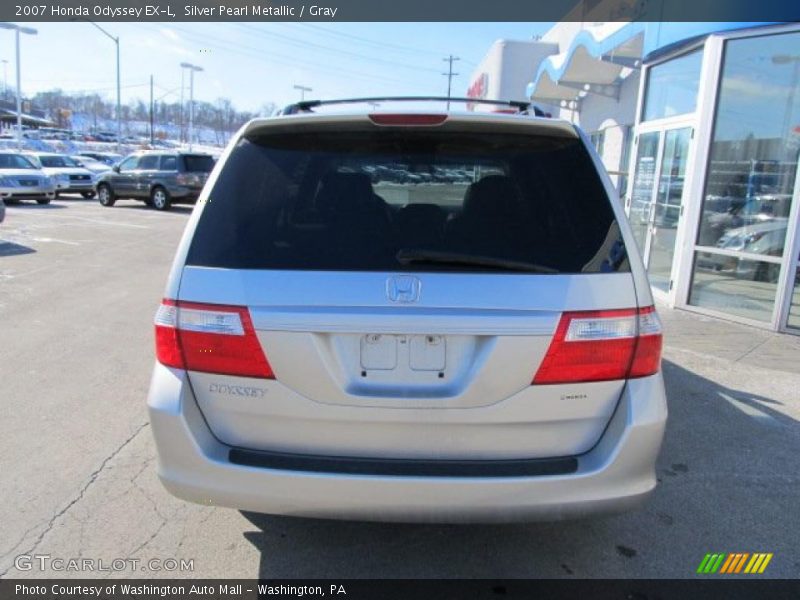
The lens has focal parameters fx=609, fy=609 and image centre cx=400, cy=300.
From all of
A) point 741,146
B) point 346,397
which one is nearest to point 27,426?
point 346,397

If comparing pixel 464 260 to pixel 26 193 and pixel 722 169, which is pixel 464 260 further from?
pixel 26 193

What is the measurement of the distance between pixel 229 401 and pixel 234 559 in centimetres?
92

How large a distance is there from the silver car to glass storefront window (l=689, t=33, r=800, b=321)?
5.75 m

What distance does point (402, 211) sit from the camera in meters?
2.39

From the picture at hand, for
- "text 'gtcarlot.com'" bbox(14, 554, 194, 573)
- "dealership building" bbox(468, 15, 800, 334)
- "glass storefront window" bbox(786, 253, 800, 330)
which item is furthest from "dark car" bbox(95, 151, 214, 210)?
"text 'gtcarlot.com'" bbox(14, 554, 194, 573)

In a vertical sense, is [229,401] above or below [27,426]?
above

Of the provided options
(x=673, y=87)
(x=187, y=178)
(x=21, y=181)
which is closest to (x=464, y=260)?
(x=673, y=87)

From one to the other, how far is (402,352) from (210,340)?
71 centimetres

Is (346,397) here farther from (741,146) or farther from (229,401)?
A: (741,146)

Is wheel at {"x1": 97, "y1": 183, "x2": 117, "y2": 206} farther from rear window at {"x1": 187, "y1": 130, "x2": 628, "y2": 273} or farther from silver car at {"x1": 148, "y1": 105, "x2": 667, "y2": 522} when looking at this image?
silver car at {"x1": 148, "y1": 105, "x2": 667, "y2": 522}

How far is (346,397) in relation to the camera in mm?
2176

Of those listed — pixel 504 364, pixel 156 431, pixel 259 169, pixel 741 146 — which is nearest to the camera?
pixel 504 364

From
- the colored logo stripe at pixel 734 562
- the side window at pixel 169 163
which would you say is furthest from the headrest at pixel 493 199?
the side window at pixel 169 163

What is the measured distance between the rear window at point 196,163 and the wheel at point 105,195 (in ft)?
10.4
